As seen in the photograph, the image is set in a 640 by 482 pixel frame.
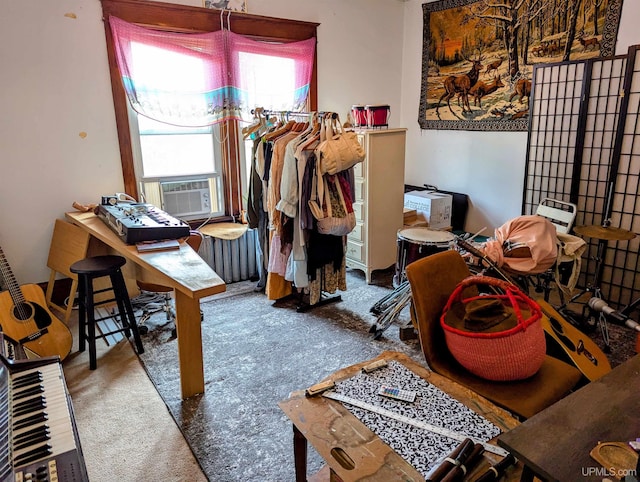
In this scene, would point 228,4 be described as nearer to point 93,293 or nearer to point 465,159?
point 93,293

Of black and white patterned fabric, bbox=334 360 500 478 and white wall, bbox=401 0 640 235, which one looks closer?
black and white patterned fabric, bbox=334 360 500 478

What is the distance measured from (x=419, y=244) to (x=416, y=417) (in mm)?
1829

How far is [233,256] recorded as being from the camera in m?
3.99

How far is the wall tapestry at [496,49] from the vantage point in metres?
3.51

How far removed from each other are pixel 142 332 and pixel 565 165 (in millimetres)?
3528

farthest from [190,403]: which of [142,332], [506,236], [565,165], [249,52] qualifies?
[565,165]

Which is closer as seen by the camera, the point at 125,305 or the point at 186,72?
the point at 125,305

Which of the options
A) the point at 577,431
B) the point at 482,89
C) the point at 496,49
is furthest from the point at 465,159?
the point at 577,431

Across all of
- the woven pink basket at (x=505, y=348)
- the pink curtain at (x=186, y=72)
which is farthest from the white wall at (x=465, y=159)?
the woven pink basket at (x=505, y=348)

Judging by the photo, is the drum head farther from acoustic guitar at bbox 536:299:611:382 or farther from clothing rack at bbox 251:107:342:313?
acoustic guitar at bbox 536:299:611:382

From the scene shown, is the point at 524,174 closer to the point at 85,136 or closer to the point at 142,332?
the point at 142,332

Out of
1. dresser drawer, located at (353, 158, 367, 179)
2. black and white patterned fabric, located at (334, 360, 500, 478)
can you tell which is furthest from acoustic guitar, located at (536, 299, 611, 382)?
dresser drawer, located at (353, 158, 367, 179)

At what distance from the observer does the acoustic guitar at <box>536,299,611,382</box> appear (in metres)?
2.07

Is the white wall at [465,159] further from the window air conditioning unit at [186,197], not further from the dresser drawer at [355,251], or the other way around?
the window air conditioning unit at [186,197]
